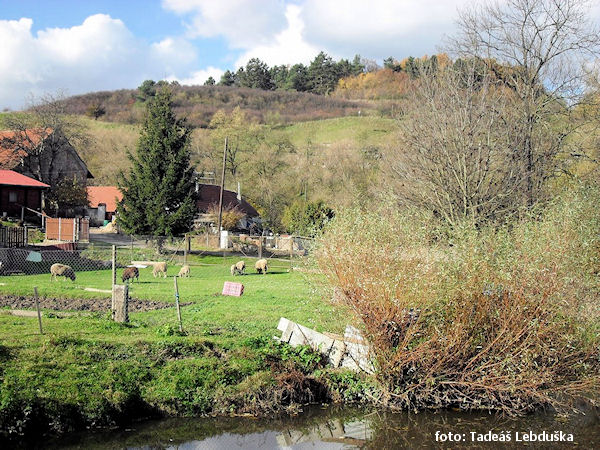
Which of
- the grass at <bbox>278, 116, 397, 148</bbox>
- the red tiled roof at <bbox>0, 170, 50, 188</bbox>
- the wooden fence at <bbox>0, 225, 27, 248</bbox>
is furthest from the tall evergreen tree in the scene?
the grass at <bbox>278, 116, 397, 148</bbox>

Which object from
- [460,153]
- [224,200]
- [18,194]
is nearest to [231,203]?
[224,200]

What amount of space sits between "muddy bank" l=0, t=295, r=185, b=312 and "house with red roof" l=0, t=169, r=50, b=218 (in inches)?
1257

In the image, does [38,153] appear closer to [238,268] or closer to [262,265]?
[238,268]

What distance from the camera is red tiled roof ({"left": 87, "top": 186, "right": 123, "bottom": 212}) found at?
6331cm

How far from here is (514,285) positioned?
1156 cm

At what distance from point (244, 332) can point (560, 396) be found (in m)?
7.28

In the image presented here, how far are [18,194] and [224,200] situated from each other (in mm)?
20697

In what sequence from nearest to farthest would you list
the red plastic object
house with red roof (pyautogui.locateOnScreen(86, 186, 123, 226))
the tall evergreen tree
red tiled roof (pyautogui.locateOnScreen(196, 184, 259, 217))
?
1. the red plastic object
2. the tall evergreen tree
3. red tiled roof (pyautogui.locateOnScreen(196, 184, 259, 217))
4. house with red roof (pyautogui.locateOnScreen(86, 186, 123, 226))

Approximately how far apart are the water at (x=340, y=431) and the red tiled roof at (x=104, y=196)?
2142 inches

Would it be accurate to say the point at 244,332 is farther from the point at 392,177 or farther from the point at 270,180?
the point at 270,180

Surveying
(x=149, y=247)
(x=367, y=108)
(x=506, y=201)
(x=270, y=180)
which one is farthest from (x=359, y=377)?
(x=367, y=108)

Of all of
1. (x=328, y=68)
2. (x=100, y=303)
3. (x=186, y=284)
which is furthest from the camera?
(x=328, y=68)

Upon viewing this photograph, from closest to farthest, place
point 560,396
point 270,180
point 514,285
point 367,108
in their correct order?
point 514,285 < point 560,396 < point 270,180 < point 367,108

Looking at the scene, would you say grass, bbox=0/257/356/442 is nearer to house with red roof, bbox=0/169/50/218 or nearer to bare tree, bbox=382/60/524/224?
bare tree, bbox=382/60/524/224
